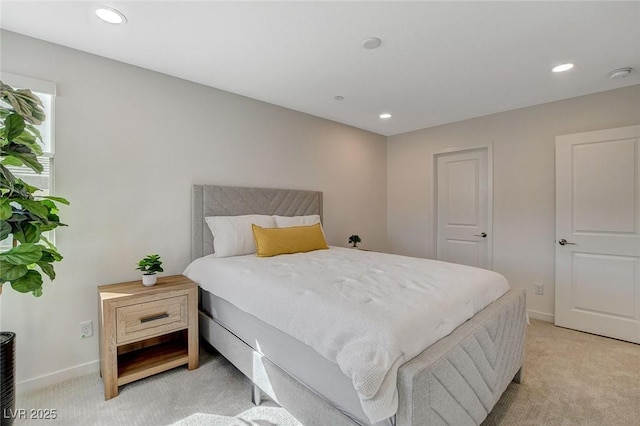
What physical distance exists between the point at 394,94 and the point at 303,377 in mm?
2746

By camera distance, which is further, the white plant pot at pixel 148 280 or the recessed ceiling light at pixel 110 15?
the white plant pot at pixel 148 280

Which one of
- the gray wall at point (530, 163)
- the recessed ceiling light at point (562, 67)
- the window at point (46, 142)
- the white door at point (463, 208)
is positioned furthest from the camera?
the white door at point (463, 208)

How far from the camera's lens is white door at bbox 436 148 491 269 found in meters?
3.92

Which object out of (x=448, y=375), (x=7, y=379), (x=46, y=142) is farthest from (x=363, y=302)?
(x=46, y=142)

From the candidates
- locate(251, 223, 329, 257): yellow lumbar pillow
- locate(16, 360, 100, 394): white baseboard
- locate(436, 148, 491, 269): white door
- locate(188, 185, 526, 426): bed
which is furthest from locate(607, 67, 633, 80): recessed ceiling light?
locate(16, 360, 100, 394): white baseboard

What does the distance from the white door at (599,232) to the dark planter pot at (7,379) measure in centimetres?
449

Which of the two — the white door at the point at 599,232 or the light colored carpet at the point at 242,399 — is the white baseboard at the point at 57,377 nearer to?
the light colored carpet at the point at 242,399

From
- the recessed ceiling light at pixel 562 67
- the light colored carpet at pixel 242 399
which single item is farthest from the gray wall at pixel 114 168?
the recessed ceiling light at pixel 562 67

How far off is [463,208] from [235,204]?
10.00 feet

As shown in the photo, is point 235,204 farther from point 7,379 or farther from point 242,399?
point 7,379

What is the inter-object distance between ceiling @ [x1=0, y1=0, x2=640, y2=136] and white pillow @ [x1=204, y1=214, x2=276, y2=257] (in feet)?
4.30

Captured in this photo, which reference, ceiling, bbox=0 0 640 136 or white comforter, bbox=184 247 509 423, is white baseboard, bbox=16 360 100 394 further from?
ceiling, bbox=0 0 640 136

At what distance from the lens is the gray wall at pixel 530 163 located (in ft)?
10.0

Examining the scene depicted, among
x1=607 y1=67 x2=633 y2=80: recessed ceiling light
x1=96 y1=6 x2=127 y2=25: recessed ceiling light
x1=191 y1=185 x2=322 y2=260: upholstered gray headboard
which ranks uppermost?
x1=96 y1=6 x2=127 y2=25: recessed ceiling light
